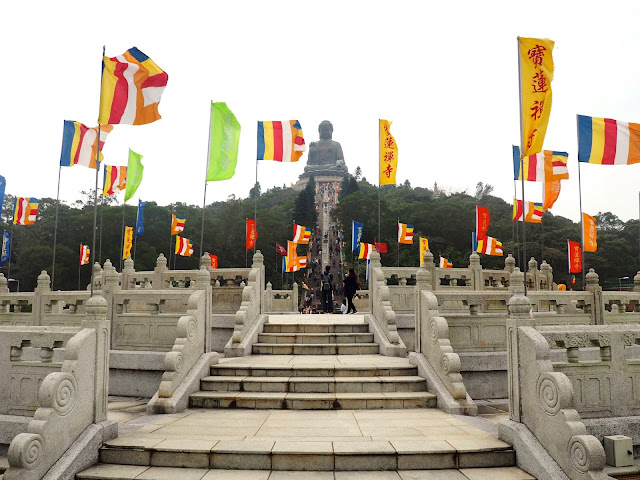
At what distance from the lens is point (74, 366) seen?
5.42m

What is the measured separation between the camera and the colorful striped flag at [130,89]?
7.84 metres

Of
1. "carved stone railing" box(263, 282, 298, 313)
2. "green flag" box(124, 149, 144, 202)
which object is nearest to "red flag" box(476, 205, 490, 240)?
"carved stone railing" box(263, 282, 298, 313)

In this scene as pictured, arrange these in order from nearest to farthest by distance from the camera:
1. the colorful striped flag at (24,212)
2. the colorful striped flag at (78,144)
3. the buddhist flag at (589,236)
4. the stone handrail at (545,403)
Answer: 1. the stone handrail at (545,403)
2. the colorful striped flag at (78,144)
3. the buddhist flag at (589,236)
4. the colorful striped flag at (24,212)

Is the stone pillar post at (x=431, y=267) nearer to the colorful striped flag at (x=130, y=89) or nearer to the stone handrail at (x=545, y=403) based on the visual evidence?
the stone handrail at (x=545, y=403)

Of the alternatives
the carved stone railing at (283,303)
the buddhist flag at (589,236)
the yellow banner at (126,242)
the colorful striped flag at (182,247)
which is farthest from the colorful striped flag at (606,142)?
the yellow banner at (126,242)

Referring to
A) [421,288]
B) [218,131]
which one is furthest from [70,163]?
[421,288]

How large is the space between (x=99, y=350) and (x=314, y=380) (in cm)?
352

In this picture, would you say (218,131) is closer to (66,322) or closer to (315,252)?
(66,322)

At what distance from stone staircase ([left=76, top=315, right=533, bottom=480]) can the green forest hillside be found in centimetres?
3504

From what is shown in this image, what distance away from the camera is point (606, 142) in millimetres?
11953

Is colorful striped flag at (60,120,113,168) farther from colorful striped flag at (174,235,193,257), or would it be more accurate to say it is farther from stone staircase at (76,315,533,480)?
colorful striped flag at (174,235,193,257)

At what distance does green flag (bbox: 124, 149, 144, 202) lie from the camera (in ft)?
63.2

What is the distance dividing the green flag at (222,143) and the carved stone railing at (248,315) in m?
2.41

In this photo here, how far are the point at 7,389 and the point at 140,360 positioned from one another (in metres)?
3.25
